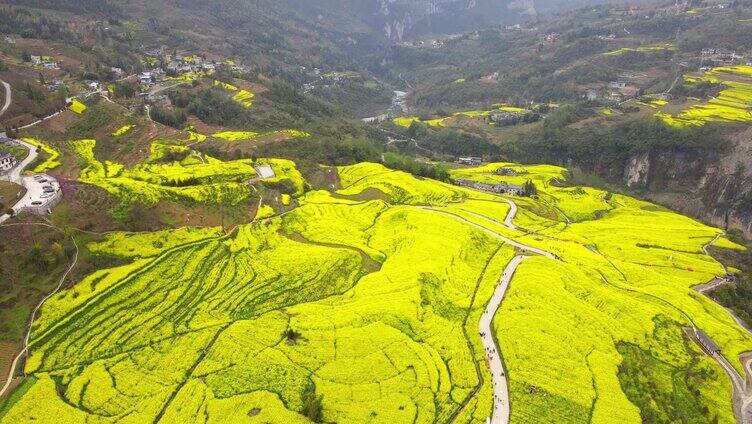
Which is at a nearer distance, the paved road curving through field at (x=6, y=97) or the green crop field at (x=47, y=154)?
the green crop field at (x=47, y=154)

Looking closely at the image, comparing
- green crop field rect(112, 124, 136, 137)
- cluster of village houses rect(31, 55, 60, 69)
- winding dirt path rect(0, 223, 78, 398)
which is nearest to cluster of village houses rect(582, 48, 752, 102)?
green crop field rect(112, 124, 136, 137)

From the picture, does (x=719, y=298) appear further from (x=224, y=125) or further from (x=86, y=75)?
(x=86, y=75)

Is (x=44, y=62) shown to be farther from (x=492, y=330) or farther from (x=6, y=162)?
(x=492, y=330)

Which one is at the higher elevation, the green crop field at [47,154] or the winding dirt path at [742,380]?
the winding dirt path at [742,380]

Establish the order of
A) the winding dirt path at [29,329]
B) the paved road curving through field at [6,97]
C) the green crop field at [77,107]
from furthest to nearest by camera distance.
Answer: the green crop field at [77,107], the paved road curving through field at [6,97], the winding dirt path at [29,329]

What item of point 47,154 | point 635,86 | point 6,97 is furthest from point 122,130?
point 635,86

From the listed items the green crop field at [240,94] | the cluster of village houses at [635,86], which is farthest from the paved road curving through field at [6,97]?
the cluster of village houses at [635,86]

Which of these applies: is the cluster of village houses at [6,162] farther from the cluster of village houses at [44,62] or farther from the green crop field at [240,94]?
the green crop field at [240,94]

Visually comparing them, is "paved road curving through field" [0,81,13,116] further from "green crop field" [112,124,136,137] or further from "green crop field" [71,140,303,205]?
"green crop field" [112,124,136,137]
